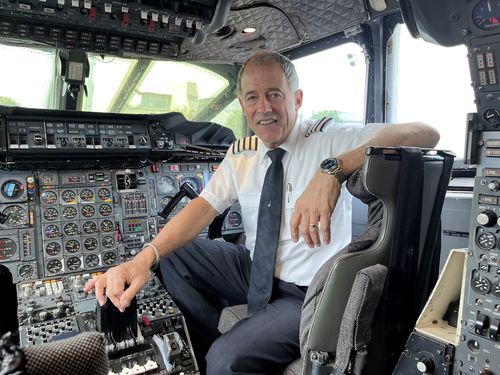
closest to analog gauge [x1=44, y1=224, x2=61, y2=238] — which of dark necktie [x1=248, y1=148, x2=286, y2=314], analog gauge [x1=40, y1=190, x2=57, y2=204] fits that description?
analog gauge [x1=40, y1=190, x2=57, y2=204]

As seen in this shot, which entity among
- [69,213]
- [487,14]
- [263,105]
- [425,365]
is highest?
[487,14]

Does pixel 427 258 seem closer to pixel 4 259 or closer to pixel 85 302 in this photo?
pixel 85 302

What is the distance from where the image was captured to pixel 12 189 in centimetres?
254

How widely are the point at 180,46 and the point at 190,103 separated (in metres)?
0.81

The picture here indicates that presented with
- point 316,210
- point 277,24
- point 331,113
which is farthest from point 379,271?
point 331,113

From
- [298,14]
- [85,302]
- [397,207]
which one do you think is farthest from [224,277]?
[298,14]

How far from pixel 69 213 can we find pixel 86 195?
0.52 ft

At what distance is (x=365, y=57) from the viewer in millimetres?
2686

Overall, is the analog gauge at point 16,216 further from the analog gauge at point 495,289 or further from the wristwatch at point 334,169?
→ the analog gauge at point 495,289

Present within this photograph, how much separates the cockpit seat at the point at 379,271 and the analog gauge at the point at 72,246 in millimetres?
1987

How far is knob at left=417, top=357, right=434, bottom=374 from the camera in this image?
1.21m

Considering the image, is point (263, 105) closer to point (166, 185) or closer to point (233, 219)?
point (166, 185)

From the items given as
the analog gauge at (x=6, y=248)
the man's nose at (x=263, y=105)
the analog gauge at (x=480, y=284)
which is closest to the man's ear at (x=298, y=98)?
the man's nose at (x=263, y=105)

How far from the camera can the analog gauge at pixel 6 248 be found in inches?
97.5
